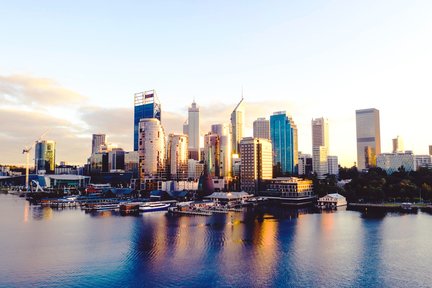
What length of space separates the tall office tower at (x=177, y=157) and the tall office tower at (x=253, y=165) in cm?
4588

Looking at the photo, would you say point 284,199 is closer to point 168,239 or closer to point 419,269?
point 168,239

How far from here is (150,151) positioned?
570 ft

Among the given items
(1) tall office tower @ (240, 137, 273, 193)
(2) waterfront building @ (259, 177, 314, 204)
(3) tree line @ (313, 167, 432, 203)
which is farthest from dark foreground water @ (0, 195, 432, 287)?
(1) tall office tower @ (240, 137, 273, 193)

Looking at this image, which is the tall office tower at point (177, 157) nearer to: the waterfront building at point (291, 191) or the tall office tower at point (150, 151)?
the tall office tower at point (150, 151)

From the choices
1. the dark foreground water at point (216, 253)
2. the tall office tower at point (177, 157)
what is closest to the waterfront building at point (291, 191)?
the dark foreground water at point (216, 253)

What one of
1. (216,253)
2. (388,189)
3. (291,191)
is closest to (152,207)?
(291,191)

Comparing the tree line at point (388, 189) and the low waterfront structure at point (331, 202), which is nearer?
the low waterfront structure at point (331, 202)

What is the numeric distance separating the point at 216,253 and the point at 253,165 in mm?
105969

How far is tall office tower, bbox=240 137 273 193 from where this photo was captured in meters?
154

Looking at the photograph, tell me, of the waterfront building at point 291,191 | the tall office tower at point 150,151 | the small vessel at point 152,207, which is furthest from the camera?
the tall office tower at point 150,151

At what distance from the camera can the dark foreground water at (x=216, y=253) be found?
39.7 meters

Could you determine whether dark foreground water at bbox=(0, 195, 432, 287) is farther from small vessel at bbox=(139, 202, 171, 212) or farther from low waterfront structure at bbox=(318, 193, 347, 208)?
low waterfront structure at bbox=(318, 193, 347, 208)

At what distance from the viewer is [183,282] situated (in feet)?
126

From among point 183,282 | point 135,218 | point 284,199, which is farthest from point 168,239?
point 284,199
